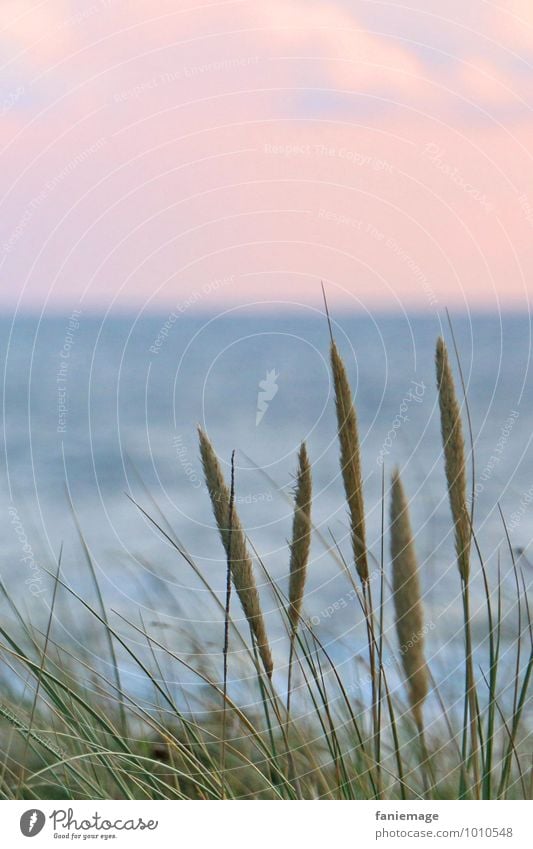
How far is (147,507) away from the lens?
145 cm

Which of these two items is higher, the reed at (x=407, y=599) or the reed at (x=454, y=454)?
the reed at (x=454, y=454)

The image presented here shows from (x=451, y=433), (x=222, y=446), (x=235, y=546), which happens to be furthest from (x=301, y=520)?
(x=222, y=446)

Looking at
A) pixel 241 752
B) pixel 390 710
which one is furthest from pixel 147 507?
pixel 390 710

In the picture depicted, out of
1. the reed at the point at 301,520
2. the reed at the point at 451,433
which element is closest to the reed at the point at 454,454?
the reed at the point at 451,433

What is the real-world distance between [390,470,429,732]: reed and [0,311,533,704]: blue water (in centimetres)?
12

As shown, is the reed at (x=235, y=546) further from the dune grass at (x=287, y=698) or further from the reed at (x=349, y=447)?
the reed at (x=349, y=447)

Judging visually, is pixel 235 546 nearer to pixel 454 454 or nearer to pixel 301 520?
pixel 301 520

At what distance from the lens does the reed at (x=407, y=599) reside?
91cm

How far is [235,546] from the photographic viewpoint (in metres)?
0.88

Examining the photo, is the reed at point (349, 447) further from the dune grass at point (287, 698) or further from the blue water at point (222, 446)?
the blue water at point (222, 446)

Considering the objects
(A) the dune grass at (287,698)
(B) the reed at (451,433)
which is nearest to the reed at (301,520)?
(A) the dune grass at (287,698)

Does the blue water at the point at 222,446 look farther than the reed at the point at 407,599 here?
Yes

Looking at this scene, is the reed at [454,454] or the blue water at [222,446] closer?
the reed at [454,454]
